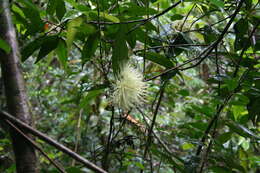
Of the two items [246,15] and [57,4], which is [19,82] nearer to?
[57,4]

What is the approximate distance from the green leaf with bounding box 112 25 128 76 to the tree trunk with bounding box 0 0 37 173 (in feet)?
0.62

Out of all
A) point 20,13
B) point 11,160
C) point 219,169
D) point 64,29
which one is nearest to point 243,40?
point 219,169

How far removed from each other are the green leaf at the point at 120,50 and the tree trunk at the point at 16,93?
19 cm

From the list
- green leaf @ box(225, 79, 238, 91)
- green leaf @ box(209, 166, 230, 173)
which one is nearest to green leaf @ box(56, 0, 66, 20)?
green leaf @ box(225, 79, 238, 91)

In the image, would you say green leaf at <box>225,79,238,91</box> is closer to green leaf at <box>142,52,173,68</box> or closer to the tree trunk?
green leaf at <box>142,52,173,68</box>

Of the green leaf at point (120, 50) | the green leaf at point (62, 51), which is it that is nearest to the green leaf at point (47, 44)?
the green leaf at point (62, 51)

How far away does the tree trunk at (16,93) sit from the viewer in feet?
1.82

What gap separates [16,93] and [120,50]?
0.72ft

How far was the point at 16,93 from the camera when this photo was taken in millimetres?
583

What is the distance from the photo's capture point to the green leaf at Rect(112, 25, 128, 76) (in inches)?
25.0

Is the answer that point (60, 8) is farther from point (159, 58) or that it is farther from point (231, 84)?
point (231, 84)

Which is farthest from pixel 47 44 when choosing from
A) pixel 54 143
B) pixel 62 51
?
pixel 54 143

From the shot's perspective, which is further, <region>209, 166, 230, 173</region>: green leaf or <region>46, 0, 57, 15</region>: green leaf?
<region>209, 166, 230, 173</region>: green leaf

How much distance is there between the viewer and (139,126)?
1.03 metres
